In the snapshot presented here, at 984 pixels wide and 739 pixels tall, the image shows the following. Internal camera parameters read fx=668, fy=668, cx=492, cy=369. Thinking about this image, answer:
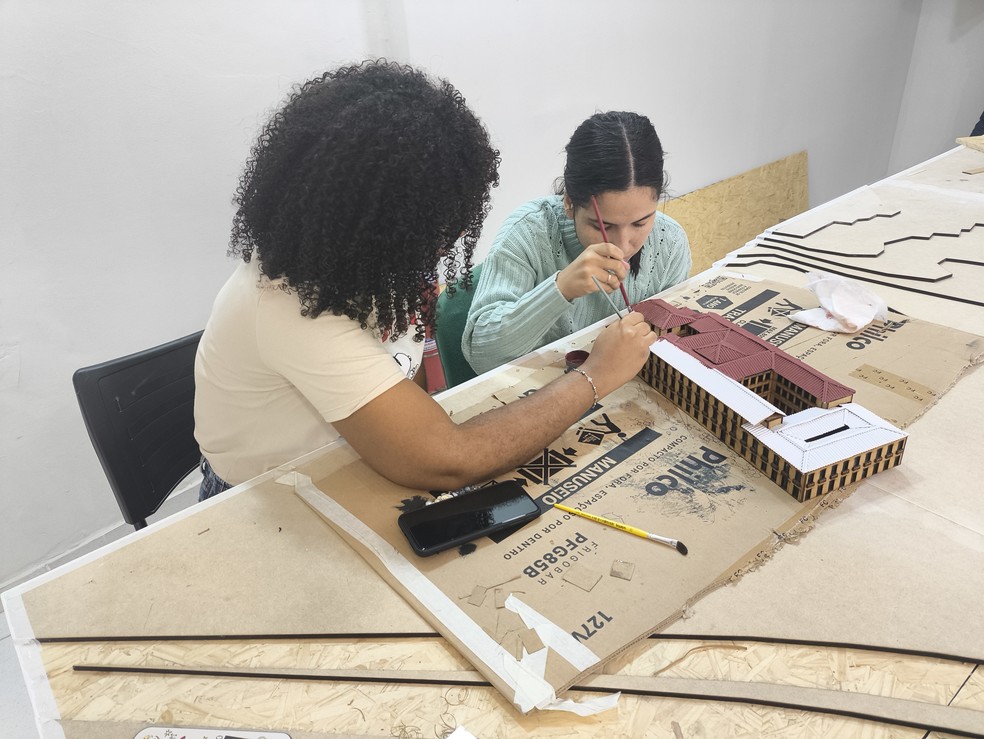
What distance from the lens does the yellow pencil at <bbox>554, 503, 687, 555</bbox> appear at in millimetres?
870

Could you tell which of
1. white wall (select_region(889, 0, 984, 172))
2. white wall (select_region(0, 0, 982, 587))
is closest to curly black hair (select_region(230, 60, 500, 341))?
white wall (select_region(0, 0, 982, 587))

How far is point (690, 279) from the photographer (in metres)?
1.69

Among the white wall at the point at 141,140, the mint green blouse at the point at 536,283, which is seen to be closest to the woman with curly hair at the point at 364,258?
the mint green blouse at the point at 536,283

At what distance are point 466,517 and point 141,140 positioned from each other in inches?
60.3

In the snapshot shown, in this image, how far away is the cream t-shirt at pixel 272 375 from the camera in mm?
954

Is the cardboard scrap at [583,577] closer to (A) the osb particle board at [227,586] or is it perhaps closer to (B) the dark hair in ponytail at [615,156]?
(A) the osb particle board at [227,586]

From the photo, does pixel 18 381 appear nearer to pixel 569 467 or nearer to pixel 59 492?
pixel 59 492

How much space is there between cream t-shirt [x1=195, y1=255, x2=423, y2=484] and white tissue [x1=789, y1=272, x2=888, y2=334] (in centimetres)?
90

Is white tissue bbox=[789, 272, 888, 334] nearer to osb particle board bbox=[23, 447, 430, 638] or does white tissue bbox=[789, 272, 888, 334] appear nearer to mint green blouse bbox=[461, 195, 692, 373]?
mint green blouse bbox=[461, 195, 692, 373]

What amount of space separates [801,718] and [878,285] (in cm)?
121

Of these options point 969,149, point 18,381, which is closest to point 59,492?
point 18,381

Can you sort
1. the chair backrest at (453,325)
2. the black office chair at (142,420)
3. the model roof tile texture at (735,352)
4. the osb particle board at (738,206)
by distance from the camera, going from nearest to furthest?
1. the model roof tile texture at (735,352)
2. the black office chair at (142,420)
3. the chair backrest at (453,325)
4. the osb particle board at (738,206)

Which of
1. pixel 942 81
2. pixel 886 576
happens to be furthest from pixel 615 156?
pixel 942 81

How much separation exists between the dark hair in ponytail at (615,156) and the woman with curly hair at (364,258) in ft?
1.45
